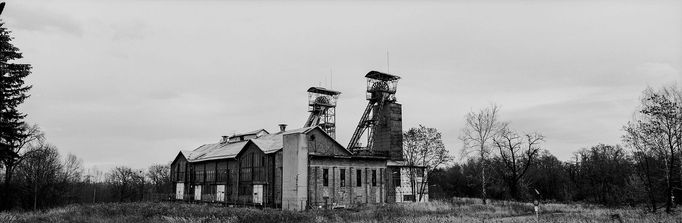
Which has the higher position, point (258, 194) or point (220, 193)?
point (258, 194)

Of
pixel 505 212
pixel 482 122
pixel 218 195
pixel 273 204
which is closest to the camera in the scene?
pixel 505 212

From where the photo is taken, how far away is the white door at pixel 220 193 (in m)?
45.4

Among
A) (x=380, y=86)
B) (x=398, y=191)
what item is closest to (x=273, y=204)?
(x=398, y=191)

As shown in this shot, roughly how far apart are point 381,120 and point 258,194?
1776 centimetres

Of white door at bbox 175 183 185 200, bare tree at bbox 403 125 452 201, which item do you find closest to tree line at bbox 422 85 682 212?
bare tree at bbox 403 125 452 201

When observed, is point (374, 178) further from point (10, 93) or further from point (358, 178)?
point (10, 93)

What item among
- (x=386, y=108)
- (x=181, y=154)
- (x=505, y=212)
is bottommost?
(x=505, y=212)

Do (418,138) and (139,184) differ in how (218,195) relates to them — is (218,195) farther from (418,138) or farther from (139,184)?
(139,184)

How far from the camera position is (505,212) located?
30.1 meters

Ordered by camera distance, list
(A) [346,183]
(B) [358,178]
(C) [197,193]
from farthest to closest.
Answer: (C) [197,193], (B) [358,178], (A) [346,183]

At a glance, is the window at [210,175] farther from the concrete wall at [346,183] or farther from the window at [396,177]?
the window at [396,177]

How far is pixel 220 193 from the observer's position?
1805 inches

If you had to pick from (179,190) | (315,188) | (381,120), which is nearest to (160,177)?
(179,190)

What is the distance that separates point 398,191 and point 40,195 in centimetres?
3477
